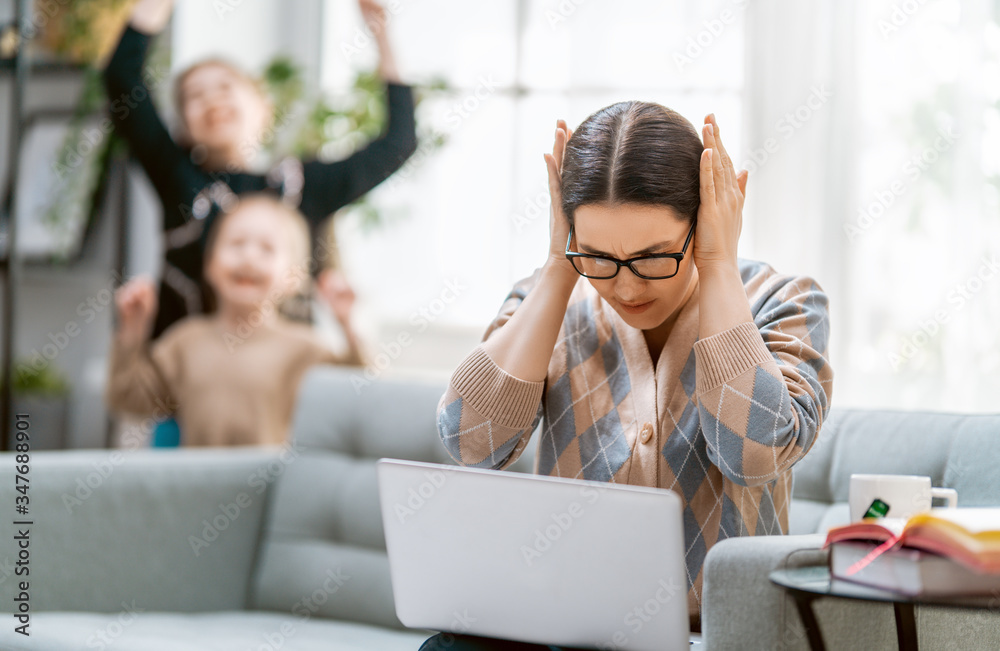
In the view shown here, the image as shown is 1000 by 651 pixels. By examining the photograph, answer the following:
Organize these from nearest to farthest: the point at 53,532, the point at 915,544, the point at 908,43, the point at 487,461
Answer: the point at 915,544, the point at 487,461, the point at 53,532, the point at 908,43

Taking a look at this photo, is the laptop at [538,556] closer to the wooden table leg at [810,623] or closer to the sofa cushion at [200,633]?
the wooden table leg at [810,623]

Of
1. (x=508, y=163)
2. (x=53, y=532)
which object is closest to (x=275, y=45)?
(x=508, y=163)

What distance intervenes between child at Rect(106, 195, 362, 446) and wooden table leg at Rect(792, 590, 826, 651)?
1867 mm

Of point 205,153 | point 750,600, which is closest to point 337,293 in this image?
point 205,153

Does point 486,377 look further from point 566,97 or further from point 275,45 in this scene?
point 275,45

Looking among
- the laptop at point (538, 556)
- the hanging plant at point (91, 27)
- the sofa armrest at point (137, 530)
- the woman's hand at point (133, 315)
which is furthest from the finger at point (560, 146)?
the hanging plant at point (91, 27)

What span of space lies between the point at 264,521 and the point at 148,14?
178 centimetres

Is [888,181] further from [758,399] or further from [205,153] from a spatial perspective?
[205,153]

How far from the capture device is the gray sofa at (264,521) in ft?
4.57

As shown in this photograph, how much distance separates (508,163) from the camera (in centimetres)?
256

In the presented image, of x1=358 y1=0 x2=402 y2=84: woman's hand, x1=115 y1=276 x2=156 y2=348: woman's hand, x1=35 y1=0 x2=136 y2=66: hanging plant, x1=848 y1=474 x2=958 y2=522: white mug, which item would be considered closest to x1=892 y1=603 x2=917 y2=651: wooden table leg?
x1=848 y1=474 x2=958 y2=522: white mug

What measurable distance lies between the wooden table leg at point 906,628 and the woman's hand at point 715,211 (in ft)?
1.42

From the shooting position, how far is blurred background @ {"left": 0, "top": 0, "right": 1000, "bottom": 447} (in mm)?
1953

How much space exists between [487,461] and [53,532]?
941 millimetres
